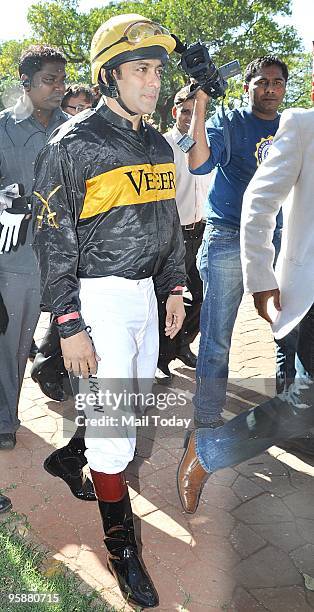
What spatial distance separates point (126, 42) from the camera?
2428 millimetres

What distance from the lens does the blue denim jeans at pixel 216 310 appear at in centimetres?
366

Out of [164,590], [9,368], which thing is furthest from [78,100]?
[164,590]

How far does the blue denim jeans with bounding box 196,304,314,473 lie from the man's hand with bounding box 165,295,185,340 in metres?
0.54

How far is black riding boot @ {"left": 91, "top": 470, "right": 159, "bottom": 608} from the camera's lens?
2516 mm

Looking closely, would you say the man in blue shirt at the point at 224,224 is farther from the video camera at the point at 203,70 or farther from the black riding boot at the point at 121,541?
the black riding boot at the point at 121,541

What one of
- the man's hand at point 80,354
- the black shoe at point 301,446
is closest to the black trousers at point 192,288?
the black shoe at point 301,446

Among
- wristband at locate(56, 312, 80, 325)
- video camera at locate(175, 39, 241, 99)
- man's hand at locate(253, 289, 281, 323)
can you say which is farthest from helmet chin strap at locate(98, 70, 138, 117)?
man's hand at locate(253, 289, 281, 323)

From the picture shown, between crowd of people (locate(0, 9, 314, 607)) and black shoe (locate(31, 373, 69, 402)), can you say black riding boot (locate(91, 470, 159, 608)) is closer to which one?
crowd of people (locate(0, 9, 314, 607))

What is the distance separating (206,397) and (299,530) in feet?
3.39

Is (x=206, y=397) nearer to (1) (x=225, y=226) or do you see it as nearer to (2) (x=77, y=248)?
(1) (x=225, y=226)

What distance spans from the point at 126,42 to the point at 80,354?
125 centimetres

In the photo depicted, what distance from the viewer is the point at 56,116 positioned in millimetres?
3846

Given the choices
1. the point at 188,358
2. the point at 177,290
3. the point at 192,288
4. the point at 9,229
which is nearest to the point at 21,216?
the point at 9,229

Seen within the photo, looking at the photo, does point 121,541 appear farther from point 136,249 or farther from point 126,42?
point 126,42
